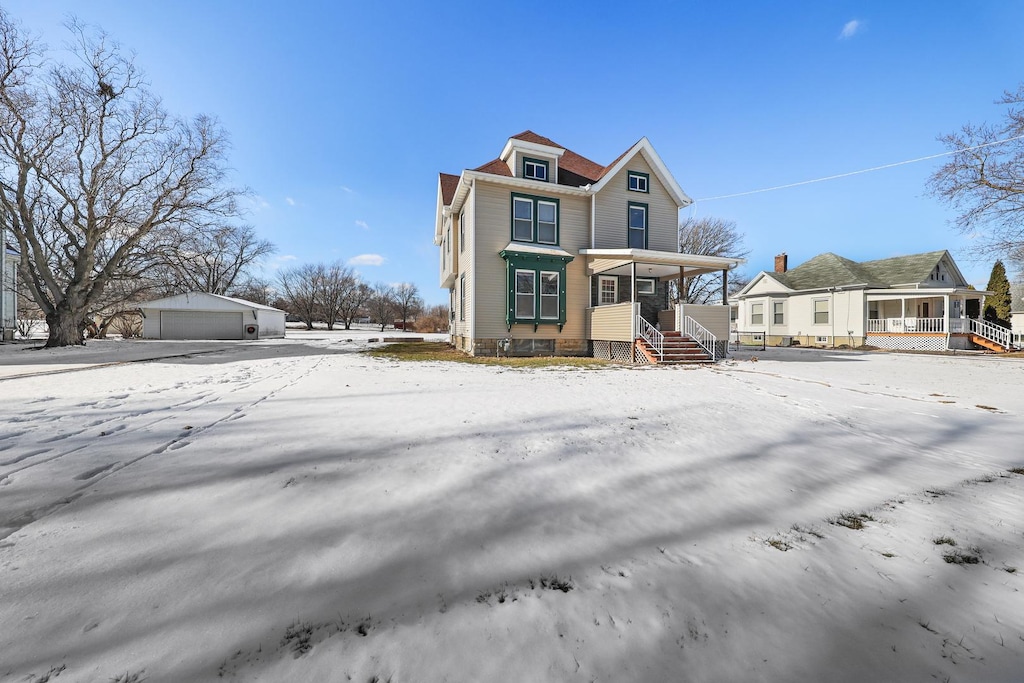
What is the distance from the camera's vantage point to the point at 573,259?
46.8 feet

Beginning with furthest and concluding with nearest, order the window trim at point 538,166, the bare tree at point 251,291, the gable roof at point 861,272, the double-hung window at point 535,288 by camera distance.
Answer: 1. the bare tree at point 251,291
2. the gable roof at point 861,272
3. the window trim at point 538,166
4. the double-hung window at point 535,288

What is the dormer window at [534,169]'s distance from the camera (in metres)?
14.3

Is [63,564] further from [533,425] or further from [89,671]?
[533,425]

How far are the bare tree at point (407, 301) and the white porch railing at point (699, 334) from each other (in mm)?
62969

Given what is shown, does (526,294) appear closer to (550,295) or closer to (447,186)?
(550,295)

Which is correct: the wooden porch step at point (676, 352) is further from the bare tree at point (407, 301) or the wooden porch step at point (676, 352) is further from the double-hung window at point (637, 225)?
the bare tree at point (407, 301)

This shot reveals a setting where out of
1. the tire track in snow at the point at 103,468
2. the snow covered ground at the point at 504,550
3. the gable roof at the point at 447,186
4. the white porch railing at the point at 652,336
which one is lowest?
the snow covered ground at the point at 504,550

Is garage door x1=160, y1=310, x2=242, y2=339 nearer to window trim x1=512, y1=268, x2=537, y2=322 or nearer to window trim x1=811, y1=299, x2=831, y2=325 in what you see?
window trim x1=512, y1=268, x2=537, y2=322

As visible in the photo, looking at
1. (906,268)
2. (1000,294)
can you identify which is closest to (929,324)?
(906,268)

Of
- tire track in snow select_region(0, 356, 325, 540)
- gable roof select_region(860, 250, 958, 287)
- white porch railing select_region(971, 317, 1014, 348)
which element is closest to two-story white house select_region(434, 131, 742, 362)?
tire track in snow select_region(0, 356, 325, 540)

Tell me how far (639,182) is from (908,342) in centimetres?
1803

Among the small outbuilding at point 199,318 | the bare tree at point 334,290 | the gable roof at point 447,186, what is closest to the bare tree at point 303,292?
the bare tree at point 334,290

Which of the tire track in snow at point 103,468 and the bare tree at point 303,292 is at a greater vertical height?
the bare tree at point 303,292

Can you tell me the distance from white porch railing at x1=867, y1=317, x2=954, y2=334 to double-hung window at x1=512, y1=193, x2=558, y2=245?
67.9ft
